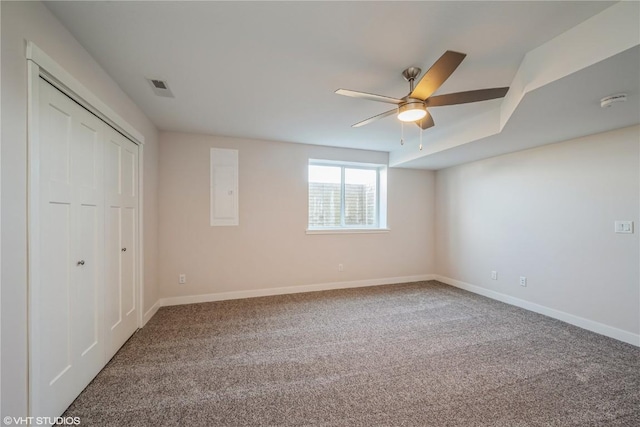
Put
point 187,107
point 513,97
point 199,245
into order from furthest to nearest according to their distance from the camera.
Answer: point 199,245
point 187,107
point 513,97

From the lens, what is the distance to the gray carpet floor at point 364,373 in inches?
64.2

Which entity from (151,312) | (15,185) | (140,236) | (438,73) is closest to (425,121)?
(438,73)

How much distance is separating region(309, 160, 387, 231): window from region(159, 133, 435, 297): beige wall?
190 millimetres

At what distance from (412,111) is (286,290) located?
10.3 feet

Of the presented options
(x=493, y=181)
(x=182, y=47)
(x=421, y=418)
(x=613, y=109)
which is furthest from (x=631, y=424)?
(x=182, y=47)

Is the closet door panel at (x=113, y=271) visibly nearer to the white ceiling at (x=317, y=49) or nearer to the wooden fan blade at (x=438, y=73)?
the white ceiling at (x=317, y=49)

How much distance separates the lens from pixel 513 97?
2.25m

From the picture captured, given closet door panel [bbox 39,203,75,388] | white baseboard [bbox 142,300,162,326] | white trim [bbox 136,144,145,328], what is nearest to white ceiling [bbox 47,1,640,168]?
white trim [bbox 136,144,145,328]

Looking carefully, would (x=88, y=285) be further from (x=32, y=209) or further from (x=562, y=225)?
(x=562, y=225)

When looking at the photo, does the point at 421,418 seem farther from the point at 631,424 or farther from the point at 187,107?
the point at 187,107

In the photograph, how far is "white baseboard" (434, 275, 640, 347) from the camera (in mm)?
2578

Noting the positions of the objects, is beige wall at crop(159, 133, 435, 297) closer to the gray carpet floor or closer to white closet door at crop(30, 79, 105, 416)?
the gray carpet floor

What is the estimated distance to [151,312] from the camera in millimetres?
3180

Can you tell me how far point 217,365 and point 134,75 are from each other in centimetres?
250
